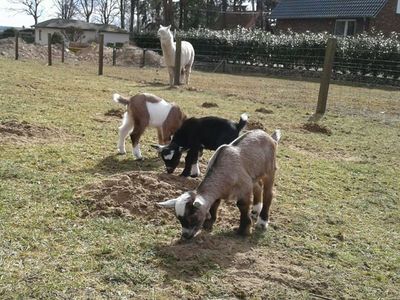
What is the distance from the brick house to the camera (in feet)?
115

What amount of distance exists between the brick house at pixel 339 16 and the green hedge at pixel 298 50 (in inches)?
226

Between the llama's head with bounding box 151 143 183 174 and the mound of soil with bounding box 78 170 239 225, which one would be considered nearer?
the mound of soil with bounding box 78 170 239 225

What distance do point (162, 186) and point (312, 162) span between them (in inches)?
126

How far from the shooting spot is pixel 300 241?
4715 millimetres

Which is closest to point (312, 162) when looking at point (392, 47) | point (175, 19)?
point (392, 47)

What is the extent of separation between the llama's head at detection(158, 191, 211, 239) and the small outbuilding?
186 feet

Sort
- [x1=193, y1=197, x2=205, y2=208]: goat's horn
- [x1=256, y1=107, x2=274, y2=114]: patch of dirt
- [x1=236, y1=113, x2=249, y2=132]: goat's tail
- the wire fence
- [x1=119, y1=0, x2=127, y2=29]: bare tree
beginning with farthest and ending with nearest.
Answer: [x1=119, y1=0, x2=127, y2=29]: bare tree → the wire fence → [x1=256, y1=107, x2=274, y2=114]: patch of dirt → [x1=236, y1=113, x2=249, y2=132]: goat's tail → [x1=193, y1=197, x2=205, y2=208]: goat's horn

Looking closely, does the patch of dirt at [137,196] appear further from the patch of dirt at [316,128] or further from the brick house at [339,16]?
the brick house at [339,16]

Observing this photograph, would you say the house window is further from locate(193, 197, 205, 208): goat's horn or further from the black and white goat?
locate(193, 197, 205, 208): goat's horn

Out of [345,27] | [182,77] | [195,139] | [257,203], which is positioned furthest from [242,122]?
[345,27]

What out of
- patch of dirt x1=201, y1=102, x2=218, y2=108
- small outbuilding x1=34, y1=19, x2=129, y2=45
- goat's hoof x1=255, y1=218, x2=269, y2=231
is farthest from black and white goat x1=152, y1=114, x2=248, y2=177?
small outbuilding x1=34, y1=19, x2=129, y2=45

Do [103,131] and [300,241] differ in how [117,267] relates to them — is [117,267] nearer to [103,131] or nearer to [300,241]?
[300,241]

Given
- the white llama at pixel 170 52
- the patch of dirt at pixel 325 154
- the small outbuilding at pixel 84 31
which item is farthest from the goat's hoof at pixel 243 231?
the small outbuilding at pixel 84 31

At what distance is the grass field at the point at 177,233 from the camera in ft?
11.9
